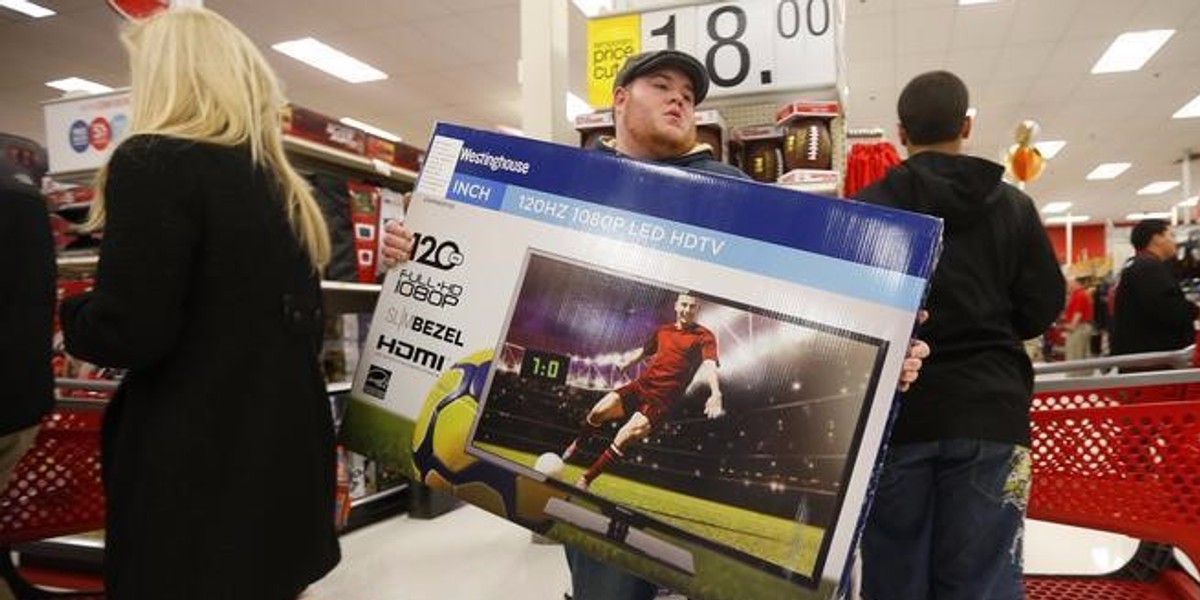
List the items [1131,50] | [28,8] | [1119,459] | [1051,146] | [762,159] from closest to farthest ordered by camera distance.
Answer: [1119,459]
[762,159]
[28,8]
[1131,50]
[1051,146]

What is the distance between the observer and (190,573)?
1066 mm

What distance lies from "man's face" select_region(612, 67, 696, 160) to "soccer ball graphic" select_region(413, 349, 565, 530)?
68 cm

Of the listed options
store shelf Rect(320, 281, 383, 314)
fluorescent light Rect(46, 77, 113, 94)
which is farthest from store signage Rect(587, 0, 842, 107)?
fluorescent light Rect(46, 77, 113, 94)

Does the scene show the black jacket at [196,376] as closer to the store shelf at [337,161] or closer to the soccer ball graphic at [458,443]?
the soccer ball graphic at [458,443]

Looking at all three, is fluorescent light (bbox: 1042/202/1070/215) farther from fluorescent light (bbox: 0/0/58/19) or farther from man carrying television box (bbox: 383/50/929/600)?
man carrying television box (bbox: 383/50/929/600)

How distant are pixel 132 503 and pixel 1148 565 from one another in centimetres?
256

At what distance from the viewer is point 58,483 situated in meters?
1.89

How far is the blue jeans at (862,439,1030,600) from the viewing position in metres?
1.45

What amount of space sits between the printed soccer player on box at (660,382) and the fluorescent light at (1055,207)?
20.4 m

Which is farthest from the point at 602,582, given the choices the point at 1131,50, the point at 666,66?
the point at 1131,50

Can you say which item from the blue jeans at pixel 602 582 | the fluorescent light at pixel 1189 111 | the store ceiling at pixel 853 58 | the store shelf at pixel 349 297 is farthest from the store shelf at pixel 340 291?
the fluorescent light at pixel 1189 111

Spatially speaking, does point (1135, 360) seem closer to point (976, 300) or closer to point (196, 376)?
point (976, 300)

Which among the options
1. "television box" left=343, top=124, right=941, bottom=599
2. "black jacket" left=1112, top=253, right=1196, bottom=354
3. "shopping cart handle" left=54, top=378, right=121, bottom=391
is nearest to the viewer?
"television box" left=343, top=124, right=941, bottom=599

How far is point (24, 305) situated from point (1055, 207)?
21.3 m
